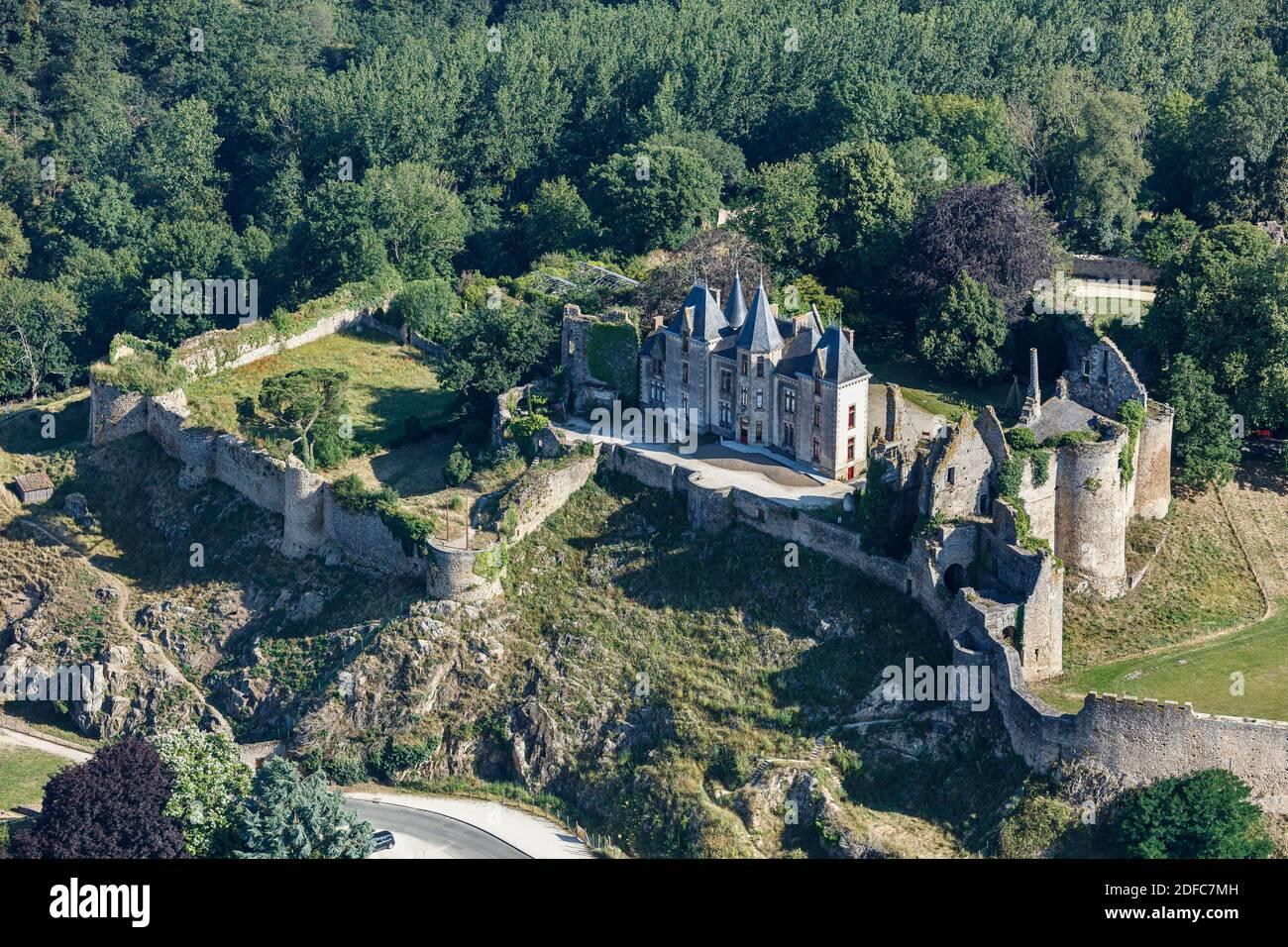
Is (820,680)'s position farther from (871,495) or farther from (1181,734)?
(1181,734)

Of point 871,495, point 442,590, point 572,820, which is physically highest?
point 871,495

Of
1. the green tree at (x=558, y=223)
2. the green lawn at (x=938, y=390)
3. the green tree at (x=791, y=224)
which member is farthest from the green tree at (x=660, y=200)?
the green lawn at (x=938, y=390)

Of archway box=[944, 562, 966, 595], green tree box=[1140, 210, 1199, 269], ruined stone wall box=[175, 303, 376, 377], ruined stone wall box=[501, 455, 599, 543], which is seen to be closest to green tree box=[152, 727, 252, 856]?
ruined stone wall box=[501, 455, 599, 543]

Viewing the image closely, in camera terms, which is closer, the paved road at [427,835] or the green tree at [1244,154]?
the paved road at [427,835]

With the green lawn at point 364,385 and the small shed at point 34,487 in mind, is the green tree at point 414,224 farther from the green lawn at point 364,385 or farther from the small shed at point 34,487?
the small shed at point 34,487

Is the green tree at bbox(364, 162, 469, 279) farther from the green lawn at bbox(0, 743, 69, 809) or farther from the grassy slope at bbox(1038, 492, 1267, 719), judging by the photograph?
the grassy slope at bbox(1038, 492, 1267, 719)

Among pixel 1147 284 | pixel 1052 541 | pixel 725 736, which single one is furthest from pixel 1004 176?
pixel 725 736
